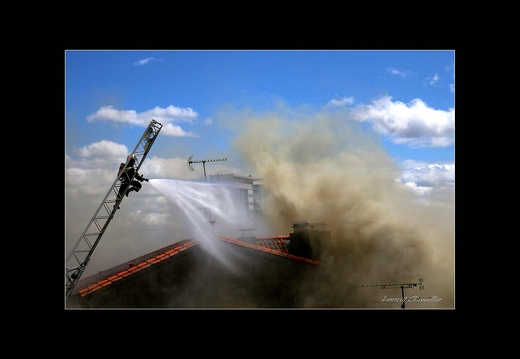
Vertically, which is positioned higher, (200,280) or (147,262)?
(147,262)

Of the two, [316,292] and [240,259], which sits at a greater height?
[240,259]

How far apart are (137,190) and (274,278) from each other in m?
6.11

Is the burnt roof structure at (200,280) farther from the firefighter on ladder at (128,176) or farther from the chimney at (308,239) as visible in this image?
the firefighter on ladder at (128,176)

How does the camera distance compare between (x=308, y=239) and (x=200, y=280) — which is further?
(x=308, y=239)

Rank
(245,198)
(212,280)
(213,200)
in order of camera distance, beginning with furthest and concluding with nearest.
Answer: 1. (245,198)
2. (213,200)
3. (212,280)

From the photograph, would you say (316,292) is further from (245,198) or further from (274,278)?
(245,198)

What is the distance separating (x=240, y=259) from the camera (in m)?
19.9

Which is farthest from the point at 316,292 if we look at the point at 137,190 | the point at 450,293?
A: the point at 137,190

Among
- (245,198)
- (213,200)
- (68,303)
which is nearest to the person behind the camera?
(68,303)
